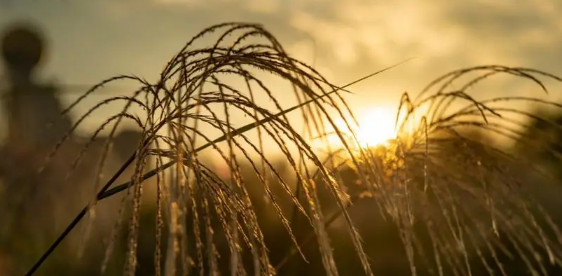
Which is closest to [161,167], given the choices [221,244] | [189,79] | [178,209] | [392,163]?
[189,79]

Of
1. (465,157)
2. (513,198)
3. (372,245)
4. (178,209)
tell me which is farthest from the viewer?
(372,245)

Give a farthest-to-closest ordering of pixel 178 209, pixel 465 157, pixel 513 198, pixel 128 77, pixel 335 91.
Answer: pixel 465 157
pixel 513 198
pixel 128 77
pixel 335 91
pixel 178 209

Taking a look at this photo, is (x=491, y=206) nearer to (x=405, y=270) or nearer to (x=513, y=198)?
(x=513, y=198)

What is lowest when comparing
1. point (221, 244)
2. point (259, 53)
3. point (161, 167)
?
point (161, 167)

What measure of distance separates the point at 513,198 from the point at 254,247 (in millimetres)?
871

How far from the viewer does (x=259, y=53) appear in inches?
41.4

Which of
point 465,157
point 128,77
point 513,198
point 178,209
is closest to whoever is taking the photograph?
point 178,209

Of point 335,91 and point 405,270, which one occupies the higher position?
point 405,270

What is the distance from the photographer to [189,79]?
1.10m

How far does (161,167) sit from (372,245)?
6.29m

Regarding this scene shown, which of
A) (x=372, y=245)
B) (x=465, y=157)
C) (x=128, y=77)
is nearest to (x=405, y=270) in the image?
(x=372, y=245)

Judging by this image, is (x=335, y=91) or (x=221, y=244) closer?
(x=335, y=91)

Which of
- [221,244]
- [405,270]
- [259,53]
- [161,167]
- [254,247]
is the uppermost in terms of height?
[221,244]

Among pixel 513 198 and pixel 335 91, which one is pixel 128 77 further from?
pixel 513 198
